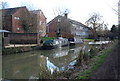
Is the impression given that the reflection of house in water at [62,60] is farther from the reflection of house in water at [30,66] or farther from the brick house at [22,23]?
A: the brick house at [22,23]

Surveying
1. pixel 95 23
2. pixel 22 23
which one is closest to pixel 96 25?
pixel 95 23

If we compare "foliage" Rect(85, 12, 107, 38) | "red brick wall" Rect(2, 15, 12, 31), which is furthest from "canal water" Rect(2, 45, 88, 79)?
"foliage" Rect(85, 12, 107, 38)

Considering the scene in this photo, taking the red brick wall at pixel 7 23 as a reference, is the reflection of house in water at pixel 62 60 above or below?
below

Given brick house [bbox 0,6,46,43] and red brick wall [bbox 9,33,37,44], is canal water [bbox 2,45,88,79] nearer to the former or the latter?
red brick wall [bbox 9,33,37,44]

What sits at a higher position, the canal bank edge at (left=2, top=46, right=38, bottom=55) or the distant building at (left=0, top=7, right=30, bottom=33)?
the distant building at (left=0, top=7, right=30, bottom=33)

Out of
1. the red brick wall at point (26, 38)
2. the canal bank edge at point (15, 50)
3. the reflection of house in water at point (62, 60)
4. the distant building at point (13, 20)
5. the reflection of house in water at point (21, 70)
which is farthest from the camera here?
the distant building at point (13, 20)

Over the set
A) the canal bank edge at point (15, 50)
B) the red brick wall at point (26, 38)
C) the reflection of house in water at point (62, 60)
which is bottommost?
the reflection of house in water at point (62, 60)

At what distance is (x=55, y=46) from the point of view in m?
21.8

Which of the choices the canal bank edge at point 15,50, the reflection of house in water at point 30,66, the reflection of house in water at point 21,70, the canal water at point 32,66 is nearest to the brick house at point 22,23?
the canal bank edge at point 15,50

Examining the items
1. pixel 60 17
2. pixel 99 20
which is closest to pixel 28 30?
pixel 60 17

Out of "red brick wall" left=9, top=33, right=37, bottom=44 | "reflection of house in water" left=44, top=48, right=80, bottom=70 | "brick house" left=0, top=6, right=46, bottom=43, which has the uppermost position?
"brick house" left=0, top=6, right=46, bottom=43

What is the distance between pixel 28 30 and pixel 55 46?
10346 millimetres

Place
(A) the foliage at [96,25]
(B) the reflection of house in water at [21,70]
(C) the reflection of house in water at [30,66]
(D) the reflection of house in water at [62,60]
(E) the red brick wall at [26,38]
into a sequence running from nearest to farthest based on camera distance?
(C) the reflection of house in water at [30,66] → (B) the reflection of house in water at [21,70] → (D) the reflection of house in water at [62,60] → (E) the red brick wall at [26,38] → (A) the foliage at [96,25]

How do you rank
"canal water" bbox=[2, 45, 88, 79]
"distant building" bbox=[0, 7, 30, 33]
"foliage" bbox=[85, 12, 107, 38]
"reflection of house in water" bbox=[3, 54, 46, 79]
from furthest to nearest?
"foliage" bbox=[85, 12, 107, 38]
"distant building" bbox=[0, 7, 30, 33]
"reflection of house in water" bbox=[3, 54, 46, 79]
"canal water" bbox=[2, 45, 88, 79]
